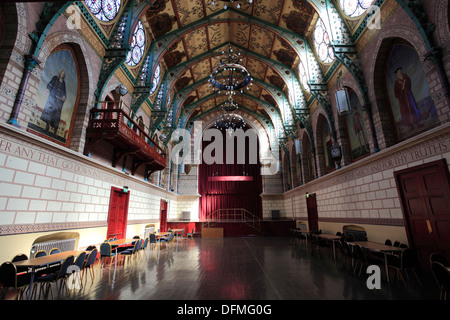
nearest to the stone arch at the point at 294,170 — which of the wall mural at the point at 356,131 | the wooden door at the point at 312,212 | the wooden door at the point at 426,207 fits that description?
the wooden door at the point at 312,212

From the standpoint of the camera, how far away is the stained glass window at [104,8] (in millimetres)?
7453

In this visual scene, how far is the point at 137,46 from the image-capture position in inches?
422

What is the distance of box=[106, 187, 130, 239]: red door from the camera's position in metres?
8.49

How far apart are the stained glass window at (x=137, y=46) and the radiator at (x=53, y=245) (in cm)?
805

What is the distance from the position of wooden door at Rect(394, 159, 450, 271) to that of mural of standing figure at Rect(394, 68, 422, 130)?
1.60m

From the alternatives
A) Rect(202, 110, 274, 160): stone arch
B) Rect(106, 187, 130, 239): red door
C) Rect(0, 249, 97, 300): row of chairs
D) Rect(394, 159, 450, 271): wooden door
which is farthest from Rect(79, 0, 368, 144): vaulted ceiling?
Rect(0, 249, 97, 300): row of chairs

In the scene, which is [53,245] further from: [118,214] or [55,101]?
[55,101]

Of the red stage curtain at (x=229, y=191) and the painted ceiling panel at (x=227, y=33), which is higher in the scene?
the painted ceiling panel at (x=227, y=33)

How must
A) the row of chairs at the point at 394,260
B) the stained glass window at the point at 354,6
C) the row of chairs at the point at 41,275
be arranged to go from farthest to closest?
the stained glass window at the point at 354,6 < the row of chairs at the point at 394,260 < the row of chairs at the point at 41,275

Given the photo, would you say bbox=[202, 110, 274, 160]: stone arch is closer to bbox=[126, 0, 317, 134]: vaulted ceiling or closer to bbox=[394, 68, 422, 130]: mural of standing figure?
bbox=[126, 0, 317, 134]: vaulted ceiling

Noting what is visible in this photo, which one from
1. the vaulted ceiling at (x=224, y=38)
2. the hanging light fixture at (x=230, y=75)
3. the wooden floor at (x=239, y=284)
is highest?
the vaulted ceiling at (x=224, y=38)

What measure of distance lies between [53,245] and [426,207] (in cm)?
991

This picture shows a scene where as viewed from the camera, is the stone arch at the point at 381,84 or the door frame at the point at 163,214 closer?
the stone arch at the point at 381,84

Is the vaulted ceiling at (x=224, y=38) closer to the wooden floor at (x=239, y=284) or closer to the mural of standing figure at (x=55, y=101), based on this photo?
the mural of standing figure at (x=55, y=101)
